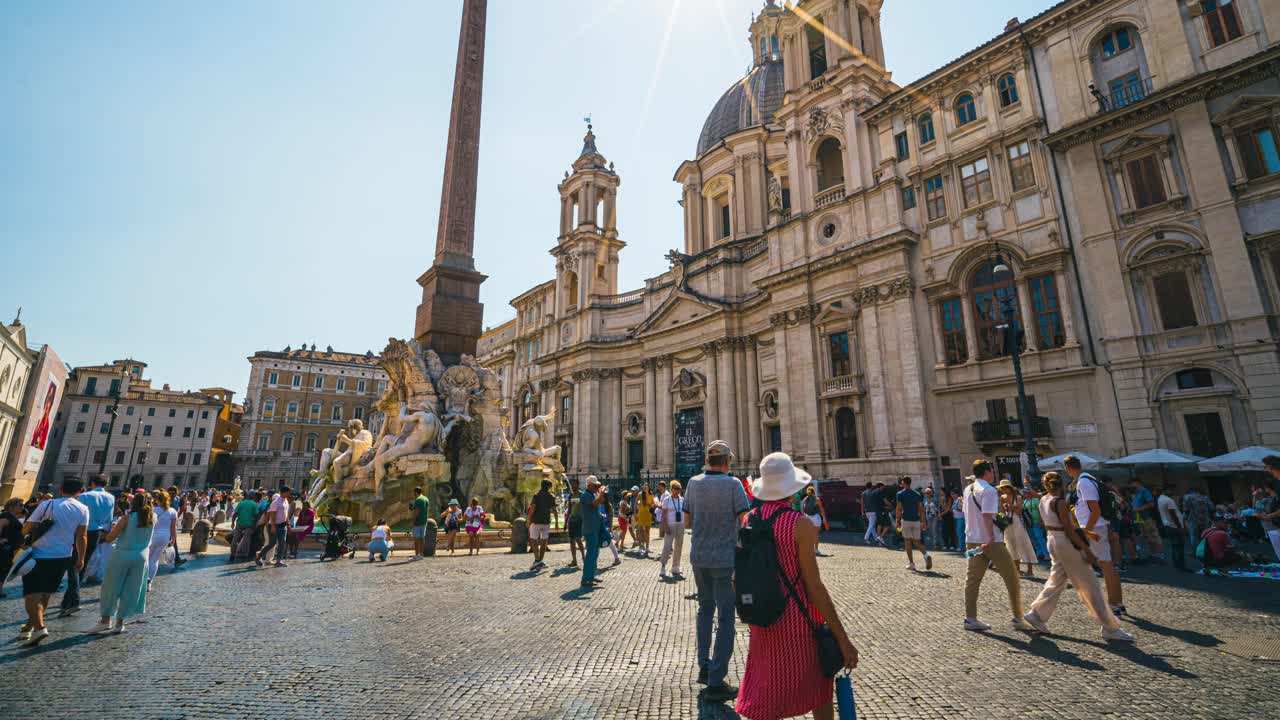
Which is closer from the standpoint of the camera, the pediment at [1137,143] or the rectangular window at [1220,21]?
the rectangular window at [1220,21]

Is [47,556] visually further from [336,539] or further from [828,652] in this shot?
[828,652]

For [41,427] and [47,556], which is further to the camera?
[41,427]

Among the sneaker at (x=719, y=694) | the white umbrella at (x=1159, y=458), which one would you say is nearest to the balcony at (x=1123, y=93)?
the white umbrella at (x=1159, y=458)

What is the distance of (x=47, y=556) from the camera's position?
5.57 metres

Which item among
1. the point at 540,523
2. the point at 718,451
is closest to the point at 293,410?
the point at 540,523

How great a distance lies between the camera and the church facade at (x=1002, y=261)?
15766 mm

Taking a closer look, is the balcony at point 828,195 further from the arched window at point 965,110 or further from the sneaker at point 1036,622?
the sneaker at point 1036,622

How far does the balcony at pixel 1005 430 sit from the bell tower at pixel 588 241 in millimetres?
26799

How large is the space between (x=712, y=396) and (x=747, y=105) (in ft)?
71.4

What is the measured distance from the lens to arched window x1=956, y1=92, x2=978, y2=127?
Result: 22.3 meters

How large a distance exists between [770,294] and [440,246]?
17.1 meters

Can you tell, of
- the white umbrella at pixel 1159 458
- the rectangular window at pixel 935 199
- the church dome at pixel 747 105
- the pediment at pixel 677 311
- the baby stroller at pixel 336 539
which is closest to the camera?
the baby stroller at pixel 336 539

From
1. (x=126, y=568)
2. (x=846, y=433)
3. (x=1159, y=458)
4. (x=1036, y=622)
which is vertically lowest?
(x=1036, y=622)

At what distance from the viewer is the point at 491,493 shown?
16062 millimetres
